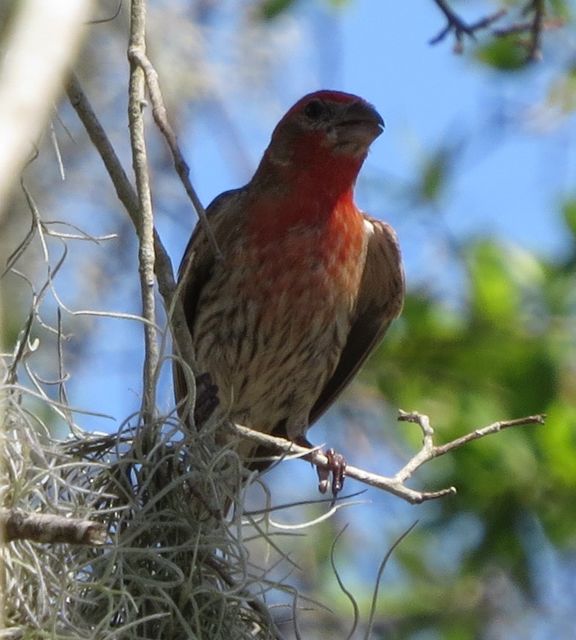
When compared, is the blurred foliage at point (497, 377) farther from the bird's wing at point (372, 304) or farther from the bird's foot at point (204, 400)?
the bird's foot at point (204, 400)

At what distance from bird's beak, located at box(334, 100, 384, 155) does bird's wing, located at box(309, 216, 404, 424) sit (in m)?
0.49

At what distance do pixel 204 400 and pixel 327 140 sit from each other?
6.23 ft

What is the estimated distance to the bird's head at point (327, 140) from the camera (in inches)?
208

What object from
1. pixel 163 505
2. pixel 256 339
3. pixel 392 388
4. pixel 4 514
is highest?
pixel 4 514

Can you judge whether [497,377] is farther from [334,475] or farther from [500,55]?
[334,475]

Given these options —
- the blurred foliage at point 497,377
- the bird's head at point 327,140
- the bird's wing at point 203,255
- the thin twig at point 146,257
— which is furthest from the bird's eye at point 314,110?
the thin twig at point 146,257

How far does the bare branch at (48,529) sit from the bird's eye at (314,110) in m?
3.28

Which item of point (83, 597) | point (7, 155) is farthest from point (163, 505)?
point (7, 155)

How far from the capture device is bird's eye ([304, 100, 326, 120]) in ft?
17.9

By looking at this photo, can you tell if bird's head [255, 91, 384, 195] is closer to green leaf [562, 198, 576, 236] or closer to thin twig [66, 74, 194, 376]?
Answer: green leaf [562, 198, 576, 236]

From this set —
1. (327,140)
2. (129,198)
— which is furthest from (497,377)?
(129,198)

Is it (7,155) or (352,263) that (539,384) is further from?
(7,155)

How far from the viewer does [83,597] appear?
9.56 ft

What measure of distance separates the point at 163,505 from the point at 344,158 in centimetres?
256
